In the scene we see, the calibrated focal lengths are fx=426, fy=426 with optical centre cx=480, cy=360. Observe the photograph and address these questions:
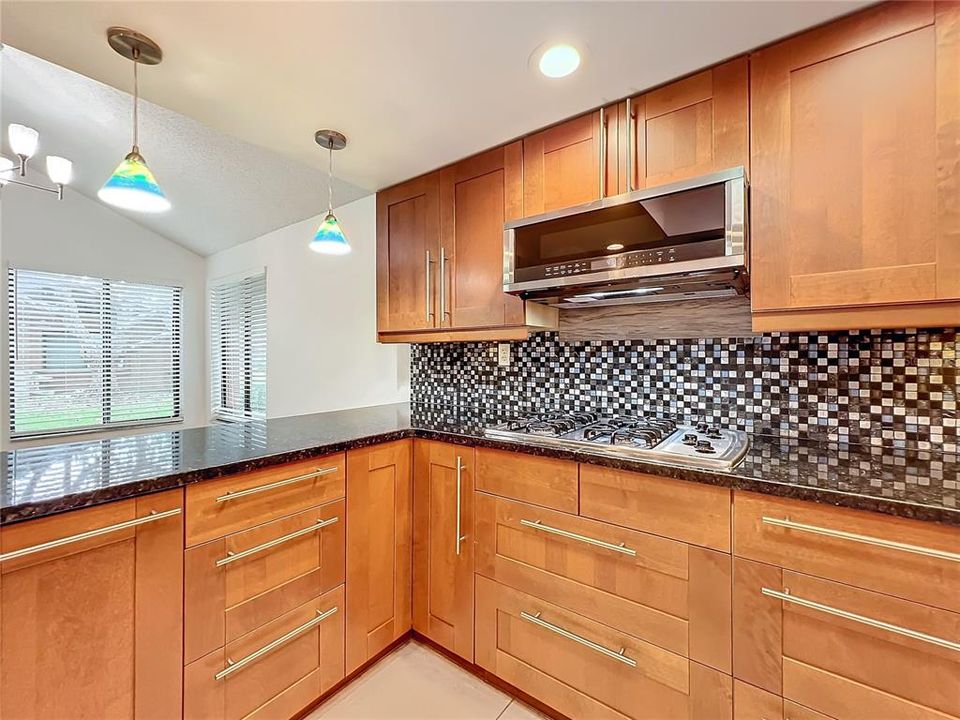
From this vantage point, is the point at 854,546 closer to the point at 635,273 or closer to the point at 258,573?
the point at 635,273

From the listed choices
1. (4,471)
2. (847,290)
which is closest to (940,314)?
(847,290)

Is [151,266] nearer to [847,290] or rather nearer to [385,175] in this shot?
[385,175]

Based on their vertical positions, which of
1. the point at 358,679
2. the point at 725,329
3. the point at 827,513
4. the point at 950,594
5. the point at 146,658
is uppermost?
the point at 725,329

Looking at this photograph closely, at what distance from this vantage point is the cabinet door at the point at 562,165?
162cm

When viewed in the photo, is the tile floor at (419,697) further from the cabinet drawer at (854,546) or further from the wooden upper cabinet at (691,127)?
the wooden upper cabinet at (691,127)

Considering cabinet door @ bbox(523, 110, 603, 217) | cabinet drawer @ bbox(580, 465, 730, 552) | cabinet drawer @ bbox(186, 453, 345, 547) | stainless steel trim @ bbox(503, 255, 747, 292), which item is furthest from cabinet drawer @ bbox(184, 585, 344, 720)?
cabinet door @ bbox(523, 110, 603, 217)

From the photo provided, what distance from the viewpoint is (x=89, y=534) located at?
Answer: 99cm

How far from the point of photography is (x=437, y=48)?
130cm

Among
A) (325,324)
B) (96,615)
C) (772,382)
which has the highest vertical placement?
(325,324)

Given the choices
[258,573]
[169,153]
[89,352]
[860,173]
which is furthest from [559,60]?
[89,352]

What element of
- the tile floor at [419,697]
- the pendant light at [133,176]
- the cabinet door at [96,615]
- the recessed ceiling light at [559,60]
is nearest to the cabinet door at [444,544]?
the tile floor at [419,697]

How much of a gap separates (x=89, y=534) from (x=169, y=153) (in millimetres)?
2807

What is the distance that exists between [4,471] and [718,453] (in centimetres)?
197

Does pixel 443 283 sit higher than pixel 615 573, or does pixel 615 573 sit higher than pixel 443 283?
pixel 443 283
